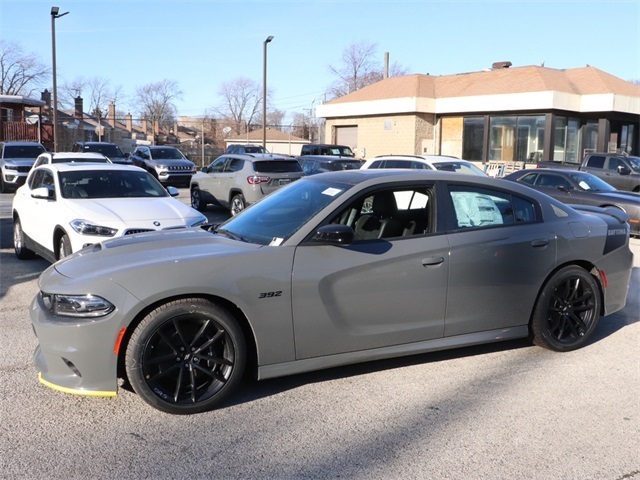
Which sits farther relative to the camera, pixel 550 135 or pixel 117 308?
pixel 550 135

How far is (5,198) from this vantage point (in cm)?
2036

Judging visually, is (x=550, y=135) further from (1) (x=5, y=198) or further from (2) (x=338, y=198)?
(2) (x=338, y=198)

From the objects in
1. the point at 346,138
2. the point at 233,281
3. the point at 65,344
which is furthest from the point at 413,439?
the point at 346,138

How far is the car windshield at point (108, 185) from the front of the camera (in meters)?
8.81

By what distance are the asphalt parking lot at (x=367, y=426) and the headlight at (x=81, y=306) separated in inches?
26.5

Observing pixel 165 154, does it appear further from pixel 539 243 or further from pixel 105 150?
pixel 539 243

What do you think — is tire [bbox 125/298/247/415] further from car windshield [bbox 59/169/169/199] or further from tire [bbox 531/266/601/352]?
car windshield [bbox 59/169/169/199]

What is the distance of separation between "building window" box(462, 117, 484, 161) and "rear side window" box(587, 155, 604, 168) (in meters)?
11.9

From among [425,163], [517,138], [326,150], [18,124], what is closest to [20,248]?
[425,163]

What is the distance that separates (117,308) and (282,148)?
211ft

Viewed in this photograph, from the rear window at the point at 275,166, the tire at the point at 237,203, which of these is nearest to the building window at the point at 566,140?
the rear window at the point at 275,166

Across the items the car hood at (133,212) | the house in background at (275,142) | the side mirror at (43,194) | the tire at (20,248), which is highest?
the house in background at (275,142)

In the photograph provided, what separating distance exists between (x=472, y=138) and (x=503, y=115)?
208 cm

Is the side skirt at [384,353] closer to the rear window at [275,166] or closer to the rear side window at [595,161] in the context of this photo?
the rear window at [275,166]
